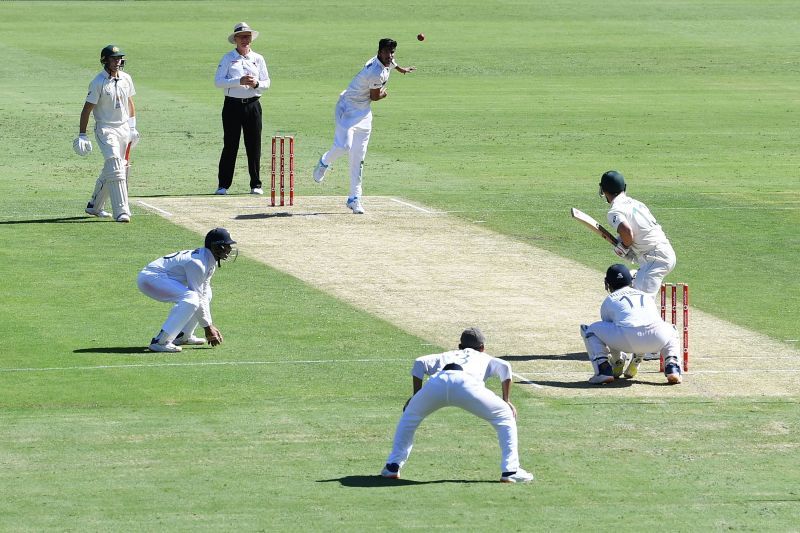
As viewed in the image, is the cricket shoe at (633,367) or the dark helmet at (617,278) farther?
the dark helmet at (617,278)

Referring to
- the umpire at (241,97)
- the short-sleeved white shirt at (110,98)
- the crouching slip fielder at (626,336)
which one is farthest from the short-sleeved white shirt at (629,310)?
the umpire at (241,97)

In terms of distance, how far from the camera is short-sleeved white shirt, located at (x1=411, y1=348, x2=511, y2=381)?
11.6 m

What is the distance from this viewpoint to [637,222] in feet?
50.7

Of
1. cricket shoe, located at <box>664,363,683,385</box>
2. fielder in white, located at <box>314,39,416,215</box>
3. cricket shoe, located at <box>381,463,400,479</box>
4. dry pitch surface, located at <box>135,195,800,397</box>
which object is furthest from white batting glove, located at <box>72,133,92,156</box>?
cricket shoe, located at <box>381,463,400,479</box>

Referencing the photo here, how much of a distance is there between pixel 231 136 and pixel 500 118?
1223 cm

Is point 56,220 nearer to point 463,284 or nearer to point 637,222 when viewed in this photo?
point 463,284

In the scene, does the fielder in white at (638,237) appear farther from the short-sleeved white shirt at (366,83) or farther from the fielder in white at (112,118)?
the fielder in white at (112,118)

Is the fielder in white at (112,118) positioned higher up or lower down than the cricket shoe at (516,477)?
higher up

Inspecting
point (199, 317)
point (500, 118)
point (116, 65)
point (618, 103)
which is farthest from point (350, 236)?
point (618, 103)

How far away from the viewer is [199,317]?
15.5 m

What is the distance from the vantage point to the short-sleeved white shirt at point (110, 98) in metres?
22.3

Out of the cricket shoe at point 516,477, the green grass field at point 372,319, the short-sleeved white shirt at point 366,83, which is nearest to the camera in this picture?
the green grass field at point 372,319

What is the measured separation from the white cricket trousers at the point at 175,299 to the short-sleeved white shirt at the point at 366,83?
26.9 feet

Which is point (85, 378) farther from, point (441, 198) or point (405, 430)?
point (441, 198)
